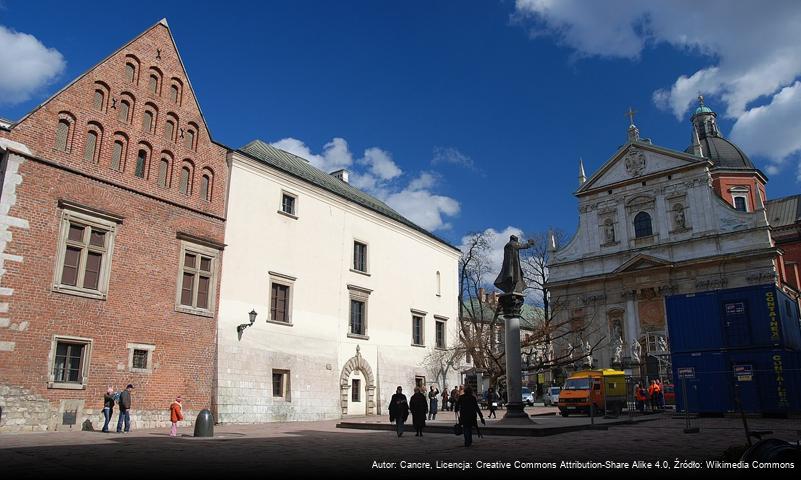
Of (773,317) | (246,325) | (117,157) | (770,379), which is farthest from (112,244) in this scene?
(770,379)

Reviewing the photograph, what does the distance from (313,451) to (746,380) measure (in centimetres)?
1853

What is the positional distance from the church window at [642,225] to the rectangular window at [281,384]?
33.1m

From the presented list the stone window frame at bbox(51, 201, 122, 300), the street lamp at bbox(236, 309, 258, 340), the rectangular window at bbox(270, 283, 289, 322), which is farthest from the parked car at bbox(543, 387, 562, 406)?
the stone window frame at bbox(51, 201, 122, 300)

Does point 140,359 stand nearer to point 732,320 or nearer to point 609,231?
point 732,320

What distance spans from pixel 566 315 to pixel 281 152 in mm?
29030

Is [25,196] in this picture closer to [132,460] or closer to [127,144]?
[127,144]

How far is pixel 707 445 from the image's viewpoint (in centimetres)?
1273

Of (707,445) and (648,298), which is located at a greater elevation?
(648,298)

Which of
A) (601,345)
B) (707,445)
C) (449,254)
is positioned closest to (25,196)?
(707,445)

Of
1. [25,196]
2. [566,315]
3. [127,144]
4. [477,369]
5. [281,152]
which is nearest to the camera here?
[25,196]

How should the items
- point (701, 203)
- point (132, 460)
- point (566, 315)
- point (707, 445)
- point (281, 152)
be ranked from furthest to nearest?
point (566, 315) < point (701, 203) < point (281, 152) < point (707, 445) < point (132, 460)

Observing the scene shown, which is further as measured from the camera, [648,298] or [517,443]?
[648,298]

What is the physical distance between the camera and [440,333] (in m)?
34.8

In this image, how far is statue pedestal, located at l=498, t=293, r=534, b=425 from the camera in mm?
17547
